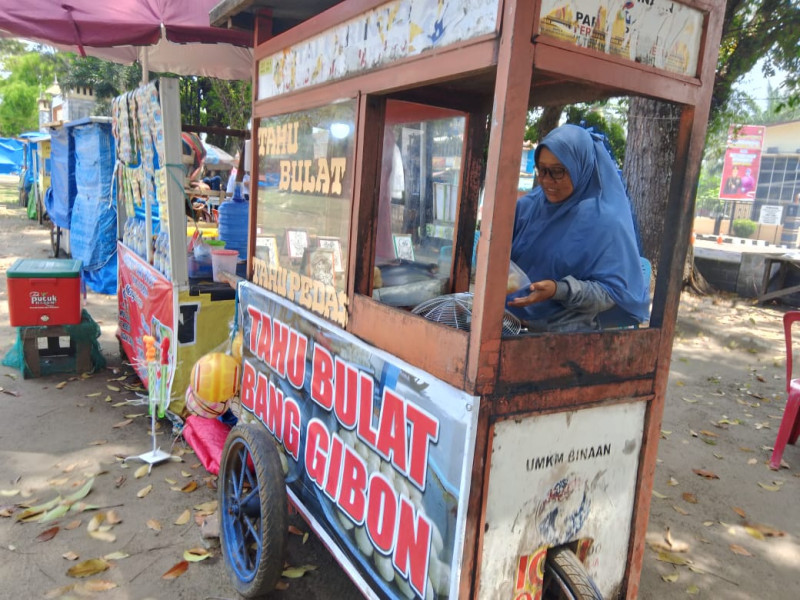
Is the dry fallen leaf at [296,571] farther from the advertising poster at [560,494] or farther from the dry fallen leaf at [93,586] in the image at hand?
the advertising poster at [560,494]

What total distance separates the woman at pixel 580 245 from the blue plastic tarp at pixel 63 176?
316 inches

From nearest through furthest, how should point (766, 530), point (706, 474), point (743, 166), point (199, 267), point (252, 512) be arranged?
point (252, 512)
point (766, 530)
point (706, 474)
point (199, 267)
point (743, 166)

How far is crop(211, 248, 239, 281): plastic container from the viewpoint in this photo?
→ 13.4ft

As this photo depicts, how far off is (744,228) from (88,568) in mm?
42372

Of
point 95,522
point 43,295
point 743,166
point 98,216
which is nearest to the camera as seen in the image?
point 95,522

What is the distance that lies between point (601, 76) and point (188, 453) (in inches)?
131

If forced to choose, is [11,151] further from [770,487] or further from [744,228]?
[744,228]

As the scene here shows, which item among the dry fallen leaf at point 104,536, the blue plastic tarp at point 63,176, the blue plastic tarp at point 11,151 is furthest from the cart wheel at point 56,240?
the blue plastic tarp at point 11,151

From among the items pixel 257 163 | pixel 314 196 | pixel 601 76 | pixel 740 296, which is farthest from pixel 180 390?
pixel 740 296

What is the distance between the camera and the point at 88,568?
259cm

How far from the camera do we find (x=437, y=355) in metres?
1.71

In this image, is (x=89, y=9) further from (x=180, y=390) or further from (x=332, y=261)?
(x=332, y=261)

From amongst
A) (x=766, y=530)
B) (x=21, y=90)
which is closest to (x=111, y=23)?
(x=766, y=530)

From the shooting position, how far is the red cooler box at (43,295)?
459 centimetres
